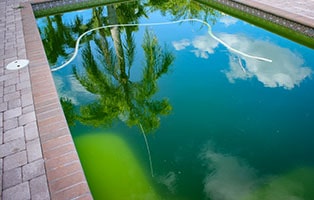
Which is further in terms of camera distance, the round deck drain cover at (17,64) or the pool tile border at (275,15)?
the pool tile border at (275,15)

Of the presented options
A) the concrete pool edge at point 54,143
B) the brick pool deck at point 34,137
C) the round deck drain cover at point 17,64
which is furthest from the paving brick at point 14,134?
the round deck drain cover at point 17,64

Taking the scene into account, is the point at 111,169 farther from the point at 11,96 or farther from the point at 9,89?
the point at 9,89

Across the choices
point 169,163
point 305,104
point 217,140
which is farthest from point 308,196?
point 305,104

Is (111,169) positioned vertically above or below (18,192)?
below

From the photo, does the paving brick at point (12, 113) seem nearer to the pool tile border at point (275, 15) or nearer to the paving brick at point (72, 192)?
the paving brick at point (72, 192)

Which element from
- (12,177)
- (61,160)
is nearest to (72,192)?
(61,160)

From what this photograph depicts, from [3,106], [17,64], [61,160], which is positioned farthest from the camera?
[17,64]

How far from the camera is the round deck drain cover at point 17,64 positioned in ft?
13.3

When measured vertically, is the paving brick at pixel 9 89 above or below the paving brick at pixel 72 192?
below

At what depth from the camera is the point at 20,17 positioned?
6371 mm

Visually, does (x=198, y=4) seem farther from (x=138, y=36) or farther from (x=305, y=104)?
(x=305, y=104)

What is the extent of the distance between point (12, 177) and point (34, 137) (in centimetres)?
48

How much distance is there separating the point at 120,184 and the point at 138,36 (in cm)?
376

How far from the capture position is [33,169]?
222 centimetres
